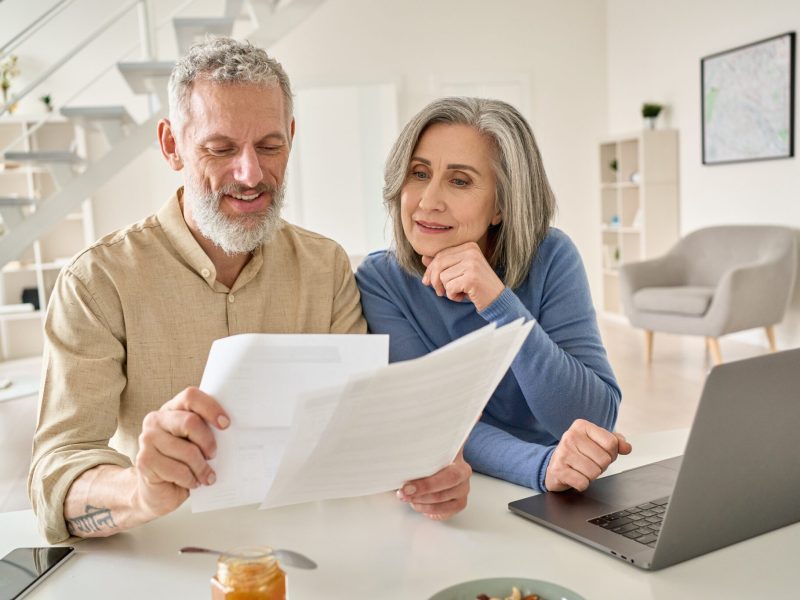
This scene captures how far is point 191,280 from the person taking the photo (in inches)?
60.1

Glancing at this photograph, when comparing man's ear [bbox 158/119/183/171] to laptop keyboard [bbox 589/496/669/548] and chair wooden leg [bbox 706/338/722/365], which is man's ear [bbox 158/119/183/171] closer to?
laptop keyboard [bbox 589/496/669/548]

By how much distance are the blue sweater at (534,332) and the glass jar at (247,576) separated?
74 centimetres

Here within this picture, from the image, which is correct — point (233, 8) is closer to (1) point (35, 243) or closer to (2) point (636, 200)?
(1) point (35, 243)

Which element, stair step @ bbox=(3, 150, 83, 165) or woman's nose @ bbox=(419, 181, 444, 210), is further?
stair step @ bbox=(3, 150, 83, 165)

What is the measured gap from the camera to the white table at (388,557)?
35.7 inches

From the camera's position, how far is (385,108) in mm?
7902

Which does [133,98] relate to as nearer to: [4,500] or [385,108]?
[385,108]

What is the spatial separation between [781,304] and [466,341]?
5.17 metres

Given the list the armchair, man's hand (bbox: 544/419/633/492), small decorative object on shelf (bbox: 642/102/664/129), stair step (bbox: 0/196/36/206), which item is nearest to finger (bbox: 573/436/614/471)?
man's hand (bbox: 544/419/633/492)

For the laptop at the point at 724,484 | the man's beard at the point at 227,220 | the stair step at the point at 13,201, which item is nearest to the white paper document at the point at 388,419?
the laptop at the point at 724,484

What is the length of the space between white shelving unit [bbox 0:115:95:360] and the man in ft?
19.6

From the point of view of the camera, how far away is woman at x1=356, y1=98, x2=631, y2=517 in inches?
60.5

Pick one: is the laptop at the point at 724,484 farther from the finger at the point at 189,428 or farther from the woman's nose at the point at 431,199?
the woman's nose at the point at 431,199

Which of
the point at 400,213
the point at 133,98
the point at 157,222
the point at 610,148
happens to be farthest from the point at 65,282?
the point at 610,148
